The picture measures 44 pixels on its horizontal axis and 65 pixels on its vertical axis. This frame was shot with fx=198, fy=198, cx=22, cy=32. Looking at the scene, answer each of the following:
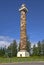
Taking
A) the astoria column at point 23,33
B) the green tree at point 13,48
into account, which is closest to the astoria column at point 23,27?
the astoria column at point 23,33

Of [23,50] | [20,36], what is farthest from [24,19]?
[23,50]

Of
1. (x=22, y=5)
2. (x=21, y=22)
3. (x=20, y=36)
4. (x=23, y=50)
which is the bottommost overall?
(x=23, y=50)

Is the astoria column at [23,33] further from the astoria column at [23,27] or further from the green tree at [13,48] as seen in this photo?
the green tree at [13,48]

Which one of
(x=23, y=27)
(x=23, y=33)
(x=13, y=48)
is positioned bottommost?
(x=13, y=48)

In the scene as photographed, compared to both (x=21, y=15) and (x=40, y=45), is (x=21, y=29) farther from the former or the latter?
(x=40, y=45)

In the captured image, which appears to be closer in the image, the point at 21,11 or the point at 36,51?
the point at 21,11

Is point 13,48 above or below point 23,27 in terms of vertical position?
below

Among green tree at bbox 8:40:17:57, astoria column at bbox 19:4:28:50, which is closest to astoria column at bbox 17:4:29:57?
astoria column at bbox 19:4:28:50

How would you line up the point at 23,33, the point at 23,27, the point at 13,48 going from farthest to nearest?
the point at 13,48
the point at 23,27
the point at 23,33

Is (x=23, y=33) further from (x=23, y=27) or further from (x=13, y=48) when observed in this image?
(x=13, y=48)

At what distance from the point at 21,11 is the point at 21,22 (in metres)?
4.29

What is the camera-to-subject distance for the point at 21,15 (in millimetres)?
71750

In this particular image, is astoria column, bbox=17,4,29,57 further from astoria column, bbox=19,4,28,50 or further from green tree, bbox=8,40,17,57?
green tree, bbox=8,40,17,57

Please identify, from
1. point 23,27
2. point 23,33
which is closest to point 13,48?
point 23,33
